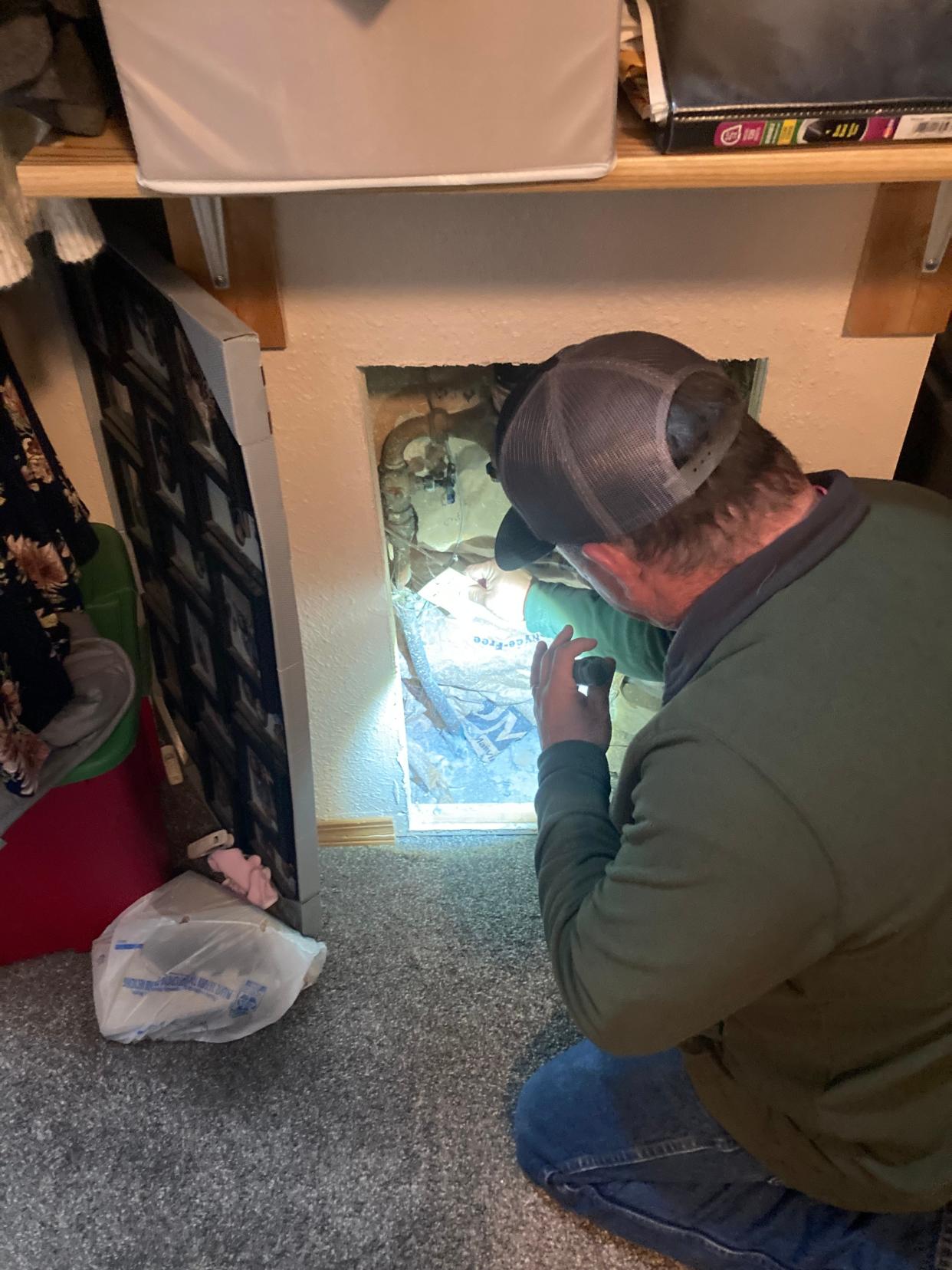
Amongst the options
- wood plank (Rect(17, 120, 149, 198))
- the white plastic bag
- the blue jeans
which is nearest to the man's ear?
wood plank (Rect(17, 120, 149, 198))

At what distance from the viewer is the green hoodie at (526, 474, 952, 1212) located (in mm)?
703

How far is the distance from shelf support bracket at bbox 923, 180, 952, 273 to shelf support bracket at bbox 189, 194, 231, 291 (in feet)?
2.37

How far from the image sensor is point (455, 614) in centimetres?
144

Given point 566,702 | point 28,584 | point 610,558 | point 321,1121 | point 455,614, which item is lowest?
point 321,1121

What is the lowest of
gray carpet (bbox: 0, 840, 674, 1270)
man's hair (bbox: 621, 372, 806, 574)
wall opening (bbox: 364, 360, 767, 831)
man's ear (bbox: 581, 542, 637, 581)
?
gray carpet (bbox: 0, 840, 674, 1270)

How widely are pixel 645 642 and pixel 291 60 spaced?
768 mm

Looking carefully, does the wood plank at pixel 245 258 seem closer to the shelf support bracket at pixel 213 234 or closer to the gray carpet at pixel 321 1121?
the shelf support bracket at pixel 213 234

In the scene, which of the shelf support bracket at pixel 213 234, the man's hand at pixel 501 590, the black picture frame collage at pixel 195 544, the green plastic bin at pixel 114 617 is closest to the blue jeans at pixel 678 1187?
the black picture frame collage at pixel 195 544

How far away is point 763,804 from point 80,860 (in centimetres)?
105

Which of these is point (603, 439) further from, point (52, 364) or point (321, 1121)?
point (321, 1121)

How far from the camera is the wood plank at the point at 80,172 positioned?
0.76m

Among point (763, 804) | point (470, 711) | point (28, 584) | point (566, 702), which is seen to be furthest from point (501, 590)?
point (763, 804)

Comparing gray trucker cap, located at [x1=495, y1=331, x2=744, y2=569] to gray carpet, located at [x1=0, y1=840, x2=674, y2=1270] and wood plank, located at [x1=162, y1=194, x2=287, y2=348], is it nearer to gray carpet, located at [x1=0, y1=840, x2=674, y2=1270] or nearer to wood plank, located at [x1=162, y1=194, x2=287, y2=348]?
wood plank, located at [x1=162, y1=194, x2=287, y2=348]

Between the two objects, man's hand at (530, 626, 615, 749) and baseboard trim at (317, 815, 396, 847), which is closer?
man's hand at (530, 626, 615, 749)
